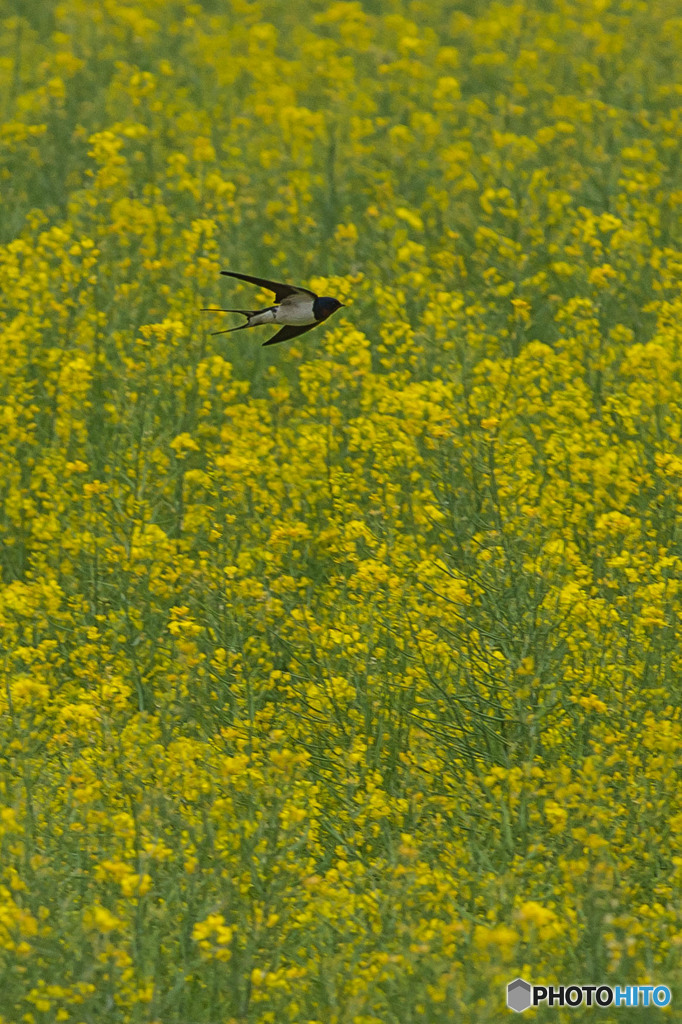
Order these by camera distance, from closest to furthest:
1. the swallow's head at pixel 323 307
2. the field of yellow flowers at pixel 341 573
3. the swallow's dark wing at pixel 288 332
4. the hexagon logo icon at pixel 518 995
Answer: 1. the hexagon logo icon at pixel 518 995
2. the field of yellow flowers at pixel 341 573
3. the swallow's head at pixel 323 307
4. the swallow's dark wing at pixel 288 332

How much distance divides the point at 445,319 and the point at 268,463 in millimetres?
2321

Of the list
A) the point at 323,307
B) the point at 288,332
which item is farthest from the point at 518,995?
the point at 288,332

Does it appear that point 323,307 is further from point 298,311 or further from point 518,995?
point 518,995

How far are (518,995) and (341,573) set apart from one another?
2.61m

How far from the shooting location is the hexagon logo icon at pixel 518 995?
4.43m

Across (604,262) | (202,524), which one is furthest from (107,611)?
(604,262)

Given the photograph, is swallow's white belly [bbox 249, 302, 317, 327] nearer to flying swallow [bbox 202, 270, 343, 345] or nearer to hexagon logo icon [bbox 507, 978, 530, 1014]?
flying swallow [bbox 202, 270, 343, 345]

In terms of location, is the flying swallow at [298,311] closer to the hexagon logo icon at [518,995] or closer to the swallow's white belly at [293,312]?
the swallow's white belly at [293,312]

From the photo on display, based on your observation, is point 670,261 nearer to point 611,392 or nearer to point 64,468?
point 611,392

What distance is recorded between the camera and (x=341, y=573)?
6.81 meters

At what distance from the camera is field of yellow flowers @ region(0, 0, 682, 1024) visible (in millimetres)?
4637

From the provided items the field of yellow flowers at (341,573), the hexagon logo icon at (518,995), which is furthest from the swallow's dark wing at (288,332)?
the hexagon logo icon at (518,995)

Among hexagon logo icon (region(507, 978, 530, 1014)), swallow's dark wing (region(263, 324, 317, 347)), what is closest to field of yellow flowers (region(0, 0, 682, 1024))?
hexagon logo icon (region(507, 978, 530, 1014))

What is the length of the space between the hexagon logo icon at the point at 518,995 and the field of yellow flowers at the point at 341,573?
0.04 meters
